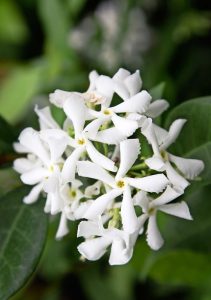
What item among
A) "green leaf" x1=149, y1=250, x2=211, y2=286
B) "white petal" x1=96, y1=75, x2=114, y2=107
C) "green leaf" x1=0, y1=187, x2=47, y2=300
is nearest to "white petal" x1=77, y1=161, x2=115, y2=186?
"white petal" x1=96, y1=75, x2=114, y2=107

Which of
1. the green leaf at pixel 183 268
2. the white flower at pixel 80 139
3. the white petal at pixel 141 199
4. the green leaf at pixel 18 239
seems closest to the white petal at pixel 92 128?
the white flower at pixel 80 139

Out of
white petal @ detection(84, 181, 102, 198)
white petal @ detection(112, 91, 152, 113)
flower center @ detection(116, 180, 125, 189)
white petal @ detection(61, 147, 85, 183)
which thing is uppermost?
white petal @ detection(112, 91, 152, 113)

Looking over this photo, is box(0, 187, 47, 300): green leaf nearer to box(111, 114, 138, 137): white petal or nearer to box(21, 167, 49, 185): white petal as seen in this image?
box(21, 167, 49, 185): white petal

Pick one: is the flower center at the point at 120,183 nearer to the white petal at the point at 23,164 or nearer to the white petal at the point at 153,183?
the white petal at the point at 153,183

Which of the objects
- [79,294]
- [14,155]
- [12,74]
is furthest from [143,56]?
[14,155]

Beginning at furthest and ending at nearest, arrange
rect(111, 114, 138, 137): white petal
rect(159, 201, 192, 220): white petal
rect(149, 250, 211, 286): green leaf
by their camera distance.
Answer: rect(149, 250, 211, 286): green leaf → rect(159, 201, 192, 220): white petal → rect(111, 114, 138, 137): white petal

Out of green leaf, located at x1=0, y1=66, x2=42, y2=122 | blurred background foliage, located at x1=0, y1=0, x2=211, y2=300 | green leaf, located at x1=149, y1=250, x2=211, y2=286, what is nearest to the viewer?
green leaf, located at x1=149, y1=250, x2=211, y2=286

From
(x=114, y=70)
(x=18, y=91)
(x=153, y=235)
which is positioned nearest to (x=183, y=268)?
(x=153, y=235)
